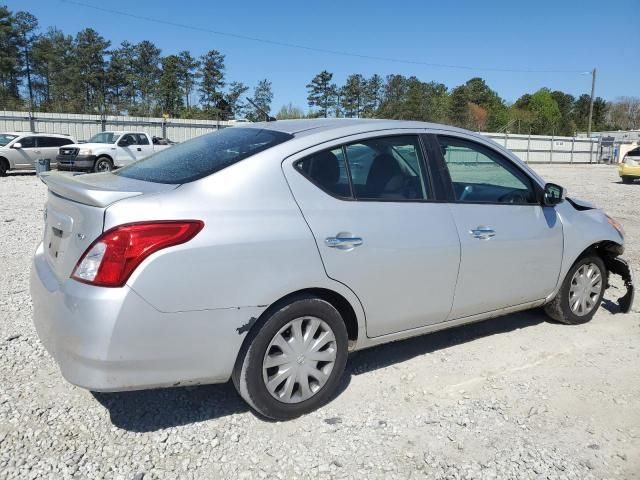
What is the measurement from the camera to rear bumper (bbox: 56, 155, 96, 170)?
67.4ft

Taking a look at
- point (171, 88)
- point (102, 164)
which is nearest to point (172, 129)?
point (102, 164)

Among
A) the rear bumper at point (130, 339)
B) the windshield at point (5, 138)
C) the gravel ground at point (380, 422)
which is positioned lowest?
the gravel ground at point (380, 422)

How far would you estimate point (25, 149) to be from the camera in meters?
20.5

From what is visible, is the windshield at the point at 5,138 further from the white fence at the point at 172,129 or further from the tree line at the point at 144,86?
the tree line at the point at 144,86

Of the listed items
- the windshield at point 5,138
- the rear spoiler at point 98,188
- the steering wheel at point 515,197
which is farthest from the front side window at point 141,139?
the steering wheel at point 515,197

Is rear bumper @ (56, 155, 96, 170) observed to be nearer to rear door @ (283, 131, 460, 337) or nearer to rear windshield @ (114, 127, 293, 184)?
rear windshield @ (114, 127, 293, 184)

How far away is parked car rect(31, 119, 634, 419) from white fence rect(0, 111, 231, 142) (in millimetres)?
30204

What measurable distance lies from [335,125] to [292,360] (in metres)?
1.48

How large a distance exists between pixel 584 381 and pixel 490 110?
252ft

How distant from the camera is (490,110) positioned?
74.8 meters

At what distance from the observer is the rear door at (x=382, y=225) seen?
3.00 m

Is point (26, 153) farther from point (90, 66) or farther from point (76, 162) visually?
point (90, 66)

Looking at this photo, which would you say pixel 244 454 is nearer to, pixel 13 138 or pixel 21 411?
pixel 21 411


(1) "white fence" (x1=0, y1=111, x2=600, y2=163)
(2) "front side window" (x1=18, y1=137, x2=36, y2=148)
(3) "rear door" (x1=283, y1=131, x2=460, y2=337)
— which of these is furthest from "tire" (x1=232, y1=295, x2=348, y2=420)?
(1) "white fence" (x1=0, y1=111, x2=600, y2=163)
